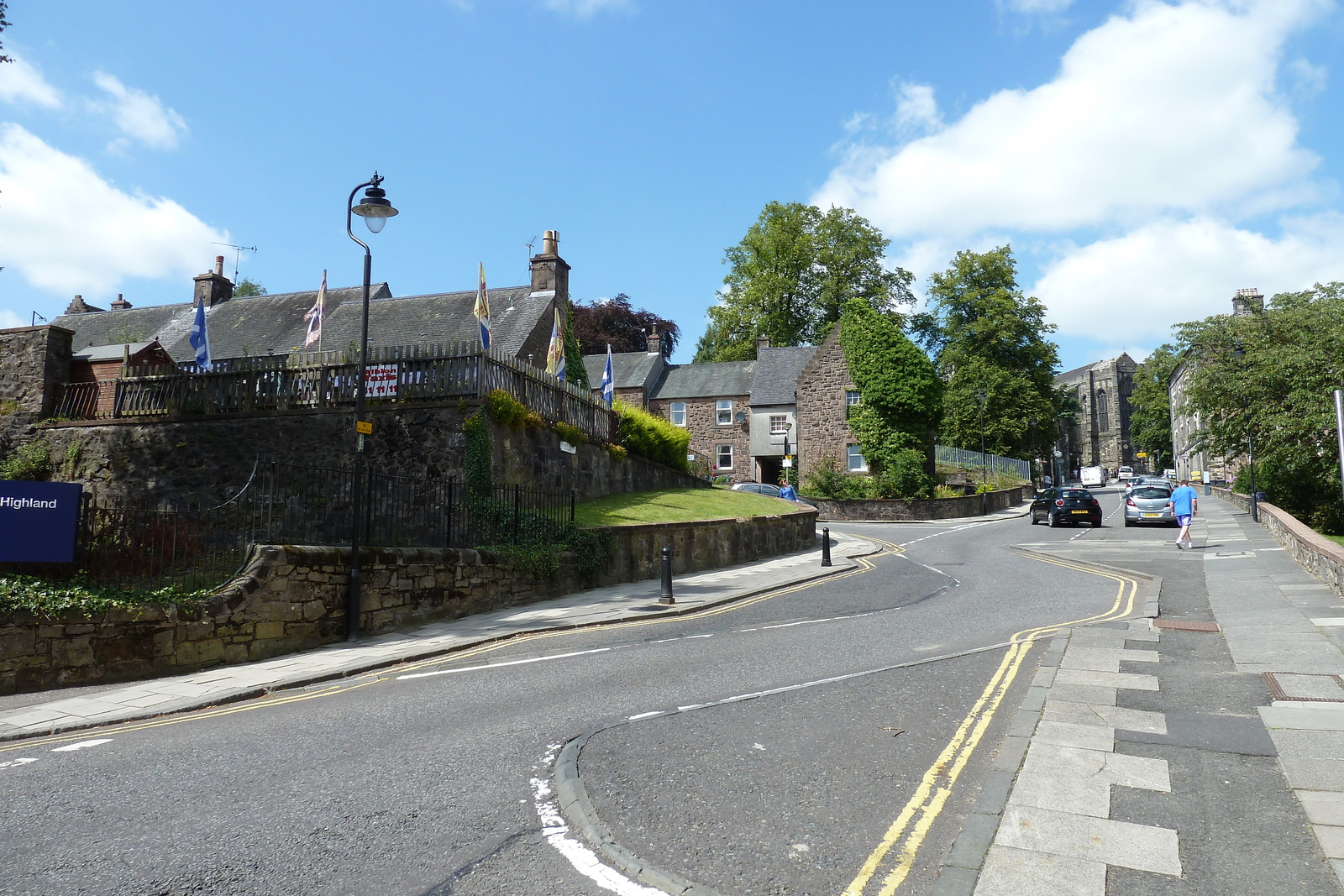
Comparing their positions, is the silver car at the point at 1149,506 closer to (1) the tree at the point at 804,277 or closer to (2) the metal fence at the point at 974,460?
(2) the metal fence at the point at 974,460

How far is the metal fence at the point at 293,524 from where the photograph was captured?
984 centimetres

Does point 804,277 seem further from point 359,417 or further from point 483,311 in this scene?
point 359,417

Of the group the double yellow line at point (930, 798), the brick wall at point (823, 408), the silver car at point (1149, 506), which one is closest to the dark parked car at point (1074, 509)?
the silver car at point (1149, 506)

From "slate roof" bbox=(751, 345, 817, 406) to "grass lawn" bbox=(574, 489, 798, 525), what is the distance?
68.0ft

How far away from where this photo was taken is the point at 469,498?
15375mm

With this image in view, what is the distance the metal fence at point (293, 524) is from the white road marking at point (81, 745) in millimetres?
3035

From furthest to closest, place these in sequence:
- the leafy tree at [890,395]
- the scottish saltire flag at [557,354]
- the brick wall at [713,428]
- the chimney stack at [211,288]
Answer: the brick wall at [713,428] → the leafy tree at [890,395] → the chimney stack at [211,288] → the scottish saltire flag at [557,354]

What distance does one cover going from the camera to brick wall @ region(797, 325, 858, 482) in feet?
153

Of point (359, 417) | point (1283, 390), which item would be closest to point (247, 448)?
point (359, 417)

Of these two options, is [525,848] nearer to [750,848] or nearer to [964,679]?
[750,848]

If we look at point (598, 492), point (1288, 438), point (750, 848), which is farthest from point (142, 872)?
point (1288, 438)

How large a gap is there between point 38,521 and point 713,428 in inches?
1801

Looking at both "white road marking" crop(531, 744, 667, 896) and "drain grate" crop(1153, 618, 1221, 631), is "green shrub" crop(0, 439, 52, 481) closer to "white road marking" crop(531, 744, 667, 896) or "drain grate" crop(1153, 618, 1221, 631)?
"white road marking" crop(531, 744, 667, 896)

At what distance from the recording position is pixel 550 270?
33156mm
